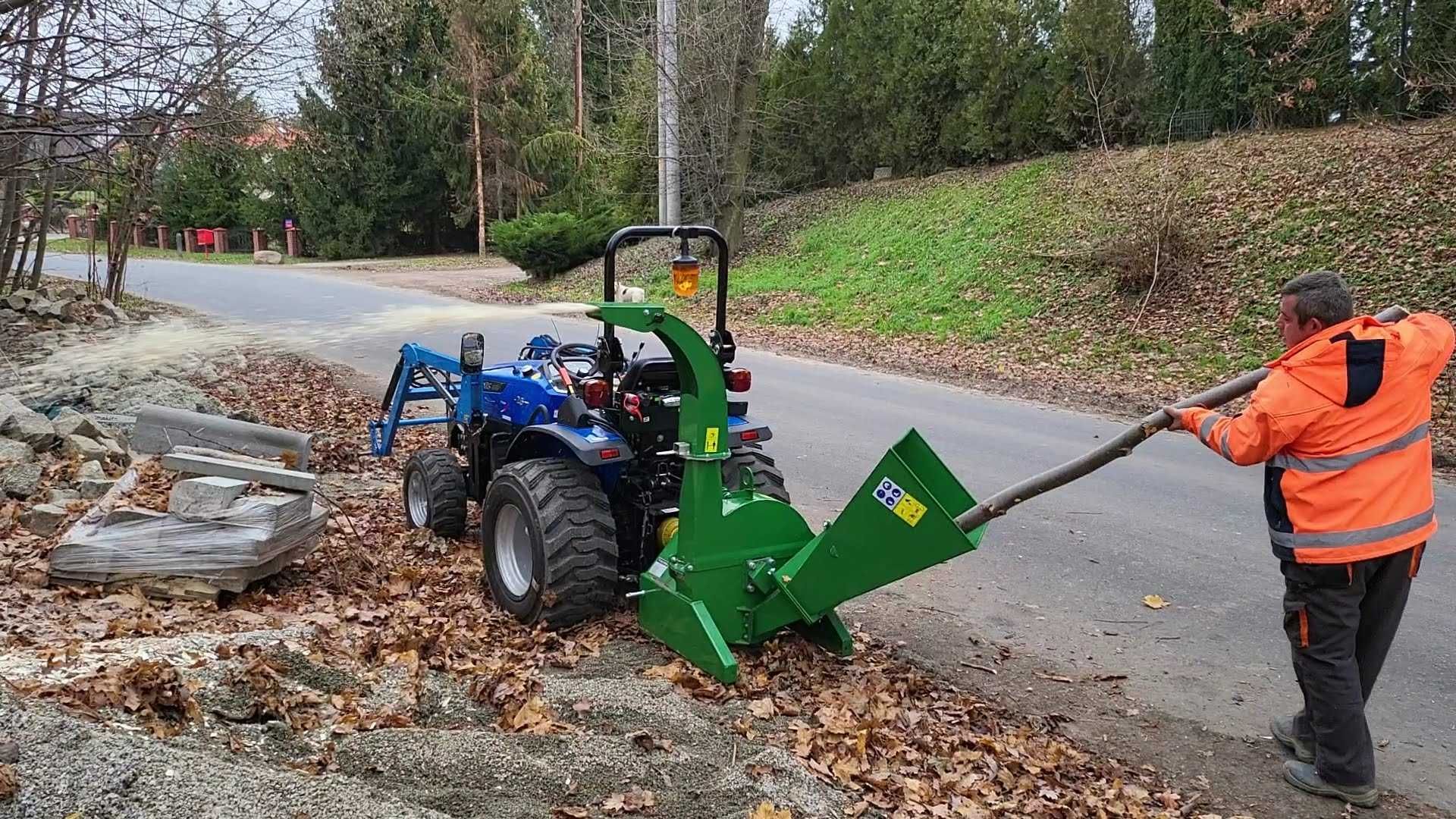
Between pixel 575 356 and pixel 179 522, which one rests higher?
pixel 575 356

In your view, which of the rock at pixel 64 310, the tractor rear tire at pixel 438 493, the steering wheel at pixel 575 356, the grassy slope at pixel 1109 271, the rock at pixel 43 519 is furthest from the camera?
the rock at pixel 64 310

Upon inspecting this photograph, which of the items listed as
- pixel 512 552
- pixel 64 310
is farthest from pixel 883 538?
pixel 64 310

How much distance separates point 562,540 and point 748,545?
0.83m

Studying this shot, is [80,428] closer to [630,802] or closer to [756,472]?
[756,472]

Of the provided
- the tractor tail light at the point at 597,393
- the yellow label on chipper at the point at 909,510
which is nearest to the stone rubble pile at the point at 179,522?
the tractor tail light at the point at 597,393

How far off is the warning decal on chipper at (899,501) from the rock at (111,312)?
16723mm

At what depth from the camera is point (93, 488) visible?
6.20m

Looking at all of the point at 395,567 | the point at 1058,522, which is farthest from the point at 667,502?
the point at 1058,522

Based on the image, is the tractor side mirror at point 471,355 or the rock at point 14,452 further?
the rock at point 14,452

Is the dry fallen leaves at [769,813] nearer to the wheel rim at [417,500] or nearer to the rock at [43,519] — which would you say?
the wheel rim at [417,500]

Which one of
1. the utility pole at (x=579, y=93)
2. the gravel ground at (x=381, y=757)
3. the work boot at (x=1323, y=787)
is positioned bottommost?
the work boot at (x=1323, y=787)

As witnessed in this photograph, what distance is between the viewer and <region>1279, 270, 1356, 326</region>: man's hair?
3.70 metres

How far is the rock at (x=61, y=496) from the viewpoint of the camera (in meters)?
5.98

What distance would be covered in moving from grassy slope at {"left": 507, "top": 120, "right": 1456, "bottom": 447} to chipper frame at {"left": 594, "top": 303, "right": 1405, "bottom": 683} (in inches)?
298
